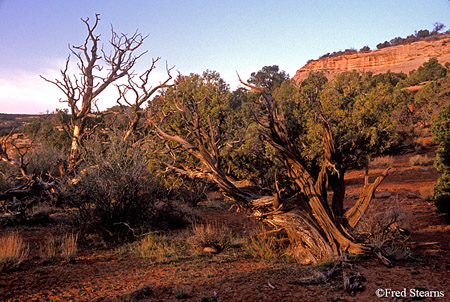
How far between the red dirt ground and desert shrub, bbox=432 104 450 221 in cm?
146

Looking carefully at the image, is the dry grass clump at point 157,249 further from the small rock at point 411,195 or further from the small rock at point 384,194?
the small rock at point 411,195

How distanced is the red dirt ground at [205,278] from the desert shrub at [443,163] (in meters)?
A: 1.46

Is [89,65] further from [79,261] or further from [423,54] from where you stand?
[423,54]

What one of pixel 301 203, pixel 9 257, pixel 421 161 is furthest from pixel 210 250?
pixel 421 161

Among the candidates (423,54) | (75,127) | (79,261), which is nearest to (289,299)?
(79,261)

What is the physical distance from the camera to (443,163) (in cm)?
994

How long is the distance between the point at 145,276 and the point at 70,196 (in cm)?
434

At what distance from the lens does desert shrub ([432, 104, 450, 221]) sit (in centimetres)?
964

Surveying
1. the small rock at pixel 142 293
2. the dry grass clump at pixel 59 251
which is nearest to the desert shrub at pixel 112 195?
the dry grass clump at pixel 59 251

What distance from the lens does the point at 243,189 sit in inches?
279

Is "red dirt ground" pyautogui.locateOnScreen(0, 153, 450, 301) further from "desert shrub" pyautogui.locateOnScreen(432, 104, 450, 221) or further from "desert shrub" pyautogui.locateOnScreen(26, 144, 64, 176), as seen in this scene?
"desert shrub" pyautogui.locateOnScreen(26, 144, 64, 176)

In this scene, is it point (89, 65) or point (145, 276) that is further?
point (89, 65)

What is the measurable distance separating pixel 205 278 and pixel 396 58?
72.5 m

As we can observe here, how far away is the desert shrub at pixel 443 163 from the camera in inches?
380
